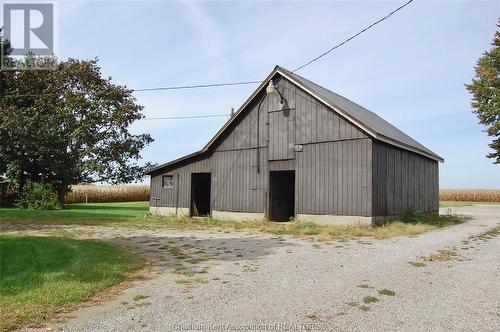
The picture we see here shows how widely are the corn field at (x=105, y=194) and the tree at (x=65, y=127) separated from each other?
427 inches

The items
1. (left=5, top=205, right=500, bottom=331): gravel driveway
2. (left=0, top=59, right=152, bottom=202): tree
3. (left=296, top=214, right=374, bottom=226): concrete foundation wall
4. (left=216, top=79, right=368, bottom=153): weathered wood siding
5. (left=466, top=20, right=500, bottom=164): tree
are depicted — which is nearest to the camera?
(left=5, top=205, right=500, bottom=331): gravel driveway

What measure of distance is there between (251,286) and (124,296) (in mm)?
2132

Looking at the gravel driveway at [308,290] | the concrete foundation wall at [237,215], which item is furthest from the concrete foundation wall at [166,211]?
the gravel driveway at [308,290]

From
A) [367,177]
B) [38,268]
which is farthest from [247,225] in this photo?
[38,268]

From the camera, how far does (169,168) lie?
23.7m

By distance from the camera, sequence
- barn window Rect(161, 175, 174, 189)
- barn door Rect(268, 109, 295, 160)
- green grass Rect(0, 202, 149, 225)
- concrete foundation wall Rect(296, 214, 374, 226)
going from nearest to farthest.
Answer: concrete foundation wall Rect(296, 214, 374, 226)
barn door Rect(268, 109, 295, 160)
green grass Rect(0, 202, 149, 225)
barn window Rect(161, 175, 174, 189)

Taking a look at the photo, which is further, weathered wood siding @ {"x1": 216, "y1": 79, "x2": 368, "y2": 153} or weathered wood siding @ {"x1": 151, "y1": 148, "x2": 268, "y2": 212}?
weathered wood siding @ {"x1": 151, "y1": 148, "x2": 268, "y2": 212}

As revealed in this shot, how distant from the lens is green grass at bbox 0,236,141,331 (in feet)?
18.3

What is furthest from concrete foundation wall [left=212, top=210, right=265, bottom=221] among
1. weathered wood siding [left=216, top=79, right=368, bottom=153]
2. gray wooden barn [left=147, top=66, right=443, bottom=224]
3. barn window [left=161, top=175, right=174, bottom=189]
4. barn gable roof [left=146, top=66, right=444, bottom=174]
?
barn window [left=161, top=175, right=174, bottom=189]

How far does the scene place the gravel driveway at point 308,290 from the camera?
5207mm

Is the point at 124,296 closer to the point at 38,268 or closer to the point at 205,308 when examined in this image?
the point at 205,308

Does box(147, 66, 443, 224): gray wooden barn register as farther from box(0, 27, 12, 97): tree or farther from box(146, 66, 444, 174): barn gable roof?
box(0, 27, 12, 97): tree

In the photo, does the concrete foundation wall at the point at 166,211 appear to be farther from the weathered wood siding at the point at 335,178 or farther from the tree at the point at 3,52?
the tree at the point at 3,52

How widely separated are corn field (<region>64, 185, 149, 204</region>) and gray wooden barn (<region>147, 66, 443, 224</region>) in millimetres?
23993
